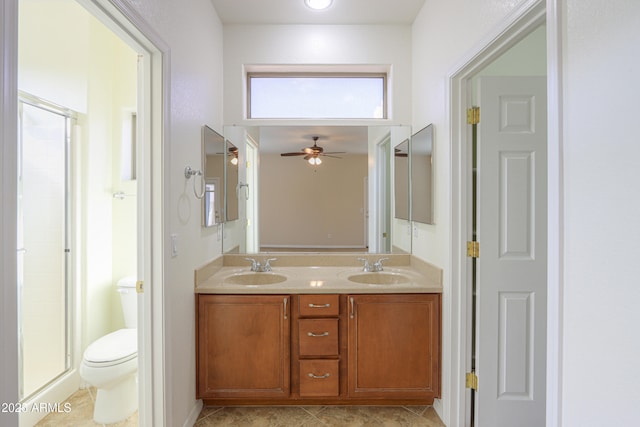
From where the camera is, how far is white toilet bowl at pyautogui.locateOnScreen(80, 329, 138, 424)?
1.93 metres

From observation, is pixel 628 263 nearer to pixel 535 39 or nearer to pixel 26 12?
pixel 535 39

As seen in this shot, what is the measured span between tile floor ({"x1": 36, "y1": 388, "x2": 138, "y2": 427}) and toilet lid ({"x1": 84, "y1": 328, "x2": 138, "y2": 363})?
1.33 ft

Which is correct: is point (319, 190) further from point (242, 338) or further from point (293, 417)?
point (293, 417)

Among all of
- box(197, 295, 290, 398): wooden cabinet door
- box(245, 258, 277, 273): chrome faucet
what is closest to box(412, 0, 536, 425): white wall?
box(197, 295, 290, 398): wooden cabinet door

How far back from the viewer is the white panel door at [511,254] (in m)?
1.86

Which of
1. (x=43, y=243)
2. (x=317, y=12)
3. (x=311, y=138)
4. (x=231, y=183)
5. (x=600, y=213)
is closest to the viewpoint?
(x=600, y=213)

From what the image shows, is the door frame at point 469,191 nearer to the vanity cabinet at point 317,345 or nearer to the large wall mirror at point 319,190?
the vanity cabinet at point 317,345

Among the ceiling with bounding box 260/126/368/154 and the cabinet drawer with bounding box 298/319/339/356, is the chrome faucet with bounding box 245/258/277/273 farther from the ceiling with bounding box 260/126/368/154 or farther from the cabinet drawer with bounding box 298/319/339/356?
the ceiling with bounding box 260/126/368/154

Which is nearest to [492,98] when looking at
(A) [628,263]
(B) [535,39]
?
(B) [535,39]

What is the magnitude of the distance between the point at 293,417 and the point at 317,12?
9.26 ft

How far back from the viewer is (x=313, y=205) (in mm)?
2754

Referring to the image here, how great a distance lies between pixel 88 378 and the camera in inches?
75.9

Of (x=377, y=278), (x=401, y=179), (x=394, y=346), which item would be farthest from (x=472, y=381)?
(x=401, y=179)

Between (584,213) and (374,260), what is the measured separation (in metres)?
1.76
